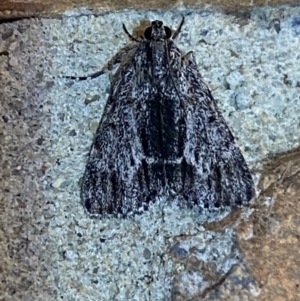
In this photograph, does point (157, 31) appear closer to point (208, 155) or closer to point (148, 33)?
point (148, 33)

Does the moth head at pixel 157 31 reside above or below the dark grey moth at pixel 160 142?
above

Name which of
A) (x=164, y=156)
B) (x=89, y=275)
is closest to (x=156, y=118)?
(x=164, y=156)

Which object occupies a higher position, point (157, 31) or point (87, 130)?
point (157, 31)

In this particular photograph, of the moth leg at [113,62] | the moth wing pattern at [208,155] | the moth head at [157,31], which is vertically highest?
the moth head at [157,31]

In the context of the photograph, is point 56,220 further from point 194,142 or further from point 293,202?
point 293,202

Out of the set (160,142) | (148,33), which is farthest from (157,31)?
(160,142)
